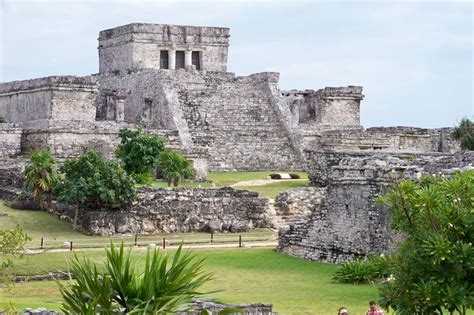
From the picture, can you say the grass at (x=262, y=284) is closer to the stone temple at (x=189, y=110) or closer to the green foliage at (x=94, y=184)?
the green foliage at (x=94, y=184)

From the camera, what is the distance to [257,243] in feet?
90.7

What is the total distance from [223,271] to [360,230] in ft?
9.32

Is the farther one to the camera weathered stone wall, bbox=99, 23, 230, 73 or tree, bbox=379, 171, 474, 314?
weathered stone wall, bbox=99, 23, 230, 73

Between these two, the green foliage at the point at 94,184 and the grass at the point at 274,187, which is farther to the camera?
the grass at the point at 274,187

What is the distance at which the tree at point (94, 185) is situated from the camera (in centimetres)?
2858

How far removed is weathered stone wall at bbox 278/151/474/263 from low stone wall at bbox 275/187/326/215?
4896 mm

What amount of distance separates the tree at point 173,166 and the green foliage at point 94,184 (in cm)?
384

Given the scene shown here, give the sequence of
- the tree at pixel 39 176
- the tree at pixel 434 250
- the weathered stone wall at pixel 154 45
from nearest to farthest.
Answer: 1. the tree at pixel 434 250
2. the tree at pixel 39 176
3. the weathered stone wall at pixel 154 45

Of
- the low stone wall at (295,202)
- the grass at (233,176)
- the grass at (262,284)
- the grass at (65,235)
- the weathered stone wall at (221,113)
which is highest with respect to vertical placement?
the weathered stone wall at (221,113)

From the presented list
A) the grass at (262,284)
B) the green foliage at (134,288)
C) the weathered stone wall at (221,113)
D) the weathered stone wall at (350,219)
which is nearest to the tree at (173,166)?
the weathered stone wall at (221,113)

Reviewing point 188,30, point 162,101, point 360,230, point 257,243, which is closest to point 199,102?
point 162,101

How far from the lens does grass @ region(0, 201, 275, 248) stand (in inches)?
1054

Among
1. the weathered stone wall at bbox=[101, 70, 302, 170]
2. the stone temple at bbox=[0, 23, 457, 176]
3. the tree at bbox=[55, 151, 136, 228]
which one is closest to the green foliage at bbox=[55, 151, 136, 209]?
the tree at bbox=[55, 151, 136, 228]

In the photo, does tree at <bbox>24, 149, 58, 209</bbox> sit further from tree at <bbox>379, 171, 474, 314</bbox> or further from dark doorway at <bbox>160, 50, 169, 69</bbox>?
dark doorway at <bbox>160, 50, 169, 69</bbox>
